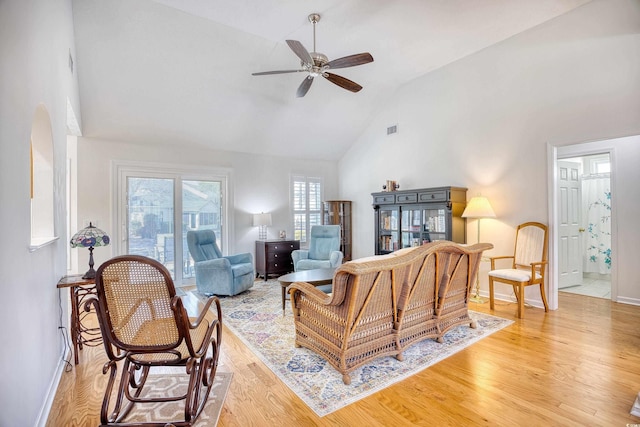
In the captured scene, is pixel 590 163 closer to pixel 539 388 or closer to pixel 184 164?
pixel 539 388

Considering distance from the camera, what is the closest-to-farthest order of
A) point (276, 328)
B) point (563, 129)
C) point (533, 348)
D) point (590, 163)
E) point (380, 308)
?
1. point (380, 308)
2. point (533, 348)
3. point (276, 328)
4. point (563, 129)
5. point (590, 163)

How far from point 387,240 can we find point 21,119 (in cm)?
512

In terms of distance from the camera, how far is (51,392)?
86.1 inches

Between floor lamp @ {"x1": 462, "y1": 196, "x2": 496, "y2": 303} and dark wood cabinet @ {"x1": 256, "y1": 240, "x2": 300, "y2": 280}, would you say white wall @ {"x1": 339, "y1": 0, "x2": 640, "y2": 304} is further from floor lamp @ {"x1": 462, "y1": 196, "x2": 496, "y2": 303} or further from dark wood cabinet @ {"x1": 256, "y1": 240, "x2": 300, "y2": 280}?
dark wood cabinet @ {"x1": 256, "y1": 240, "x2": 300, "y2": 280}

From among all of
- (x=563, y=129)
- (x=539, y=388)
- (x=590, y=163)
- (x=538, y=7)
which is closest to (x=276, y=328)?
(x=539, y=388)

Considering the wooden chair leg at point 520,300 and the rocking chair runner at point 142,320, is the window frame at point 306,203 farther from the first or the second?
the rocking chair runner at point 142,320

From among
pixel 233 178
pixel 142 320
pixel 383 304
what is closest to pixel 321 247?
pixel 233 178

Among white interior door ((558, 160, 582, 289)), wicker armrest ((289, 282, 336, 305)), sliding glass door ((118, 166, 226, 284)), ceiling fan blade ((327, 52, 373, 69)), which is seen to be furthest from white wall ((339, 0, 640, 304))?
sliding glass door ((118, 166, 226, 284))

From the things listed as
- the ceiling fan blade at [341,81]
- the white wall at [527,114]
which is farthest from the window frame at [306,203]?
the ceiling fan blade at [341,81]

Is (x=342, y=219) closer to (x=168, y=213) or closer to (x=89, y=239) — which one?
(x=168, y=213)

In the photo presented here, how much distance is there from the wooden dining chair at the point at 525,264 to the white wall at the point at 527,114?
18cm

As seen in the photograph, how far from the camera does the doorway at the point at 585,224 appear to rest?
509cm

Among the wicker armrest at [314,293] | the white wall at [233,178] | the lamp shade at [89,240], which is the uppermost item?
the white wall at [233,178]

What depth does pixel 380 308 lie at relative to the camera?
258cm
